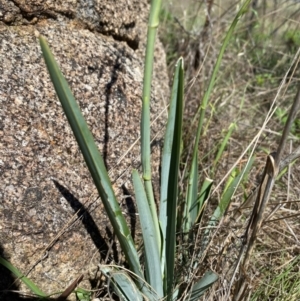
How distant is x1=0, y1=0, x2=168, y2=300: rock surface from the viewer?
1151 millimetres

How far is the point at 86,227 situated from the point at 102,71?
0.48m

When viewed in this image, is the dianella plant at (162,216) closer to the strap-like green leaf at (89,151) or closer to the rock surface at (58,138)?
the strap-like green leaf at (89,151)

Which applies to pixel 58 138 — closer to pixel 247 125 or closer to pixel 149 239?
pixel 149 239

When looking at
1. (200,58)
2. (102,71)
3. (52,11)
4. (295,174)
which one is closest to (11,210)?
(102,71)

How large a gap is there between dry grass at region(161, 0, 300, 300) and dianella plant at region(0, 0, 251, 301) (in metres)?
0.07

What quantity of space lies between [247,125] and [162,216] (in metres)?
0.95

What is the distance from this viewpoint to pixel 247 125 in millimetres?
1958

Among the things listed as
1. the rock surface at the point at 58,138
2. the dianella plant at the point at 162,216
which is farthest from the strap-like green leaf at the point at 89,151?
the rock surface at the point at 58,138

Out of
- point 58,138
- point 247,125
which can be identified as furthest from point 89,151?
point 247,125

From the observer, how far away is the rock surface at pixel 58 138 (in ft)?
3.78

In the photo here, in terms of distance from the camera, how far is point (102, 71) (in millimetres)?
1400

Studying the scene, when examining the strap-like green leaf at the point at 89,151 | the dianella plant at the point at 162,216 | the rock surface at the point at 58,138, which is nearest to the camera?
the strap-like green leaf at the point at 89,151

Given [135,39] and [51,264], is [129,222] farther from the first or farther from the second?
[135,39]

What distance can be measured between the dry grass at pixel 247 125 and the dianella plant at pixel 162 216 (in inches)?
2.6
